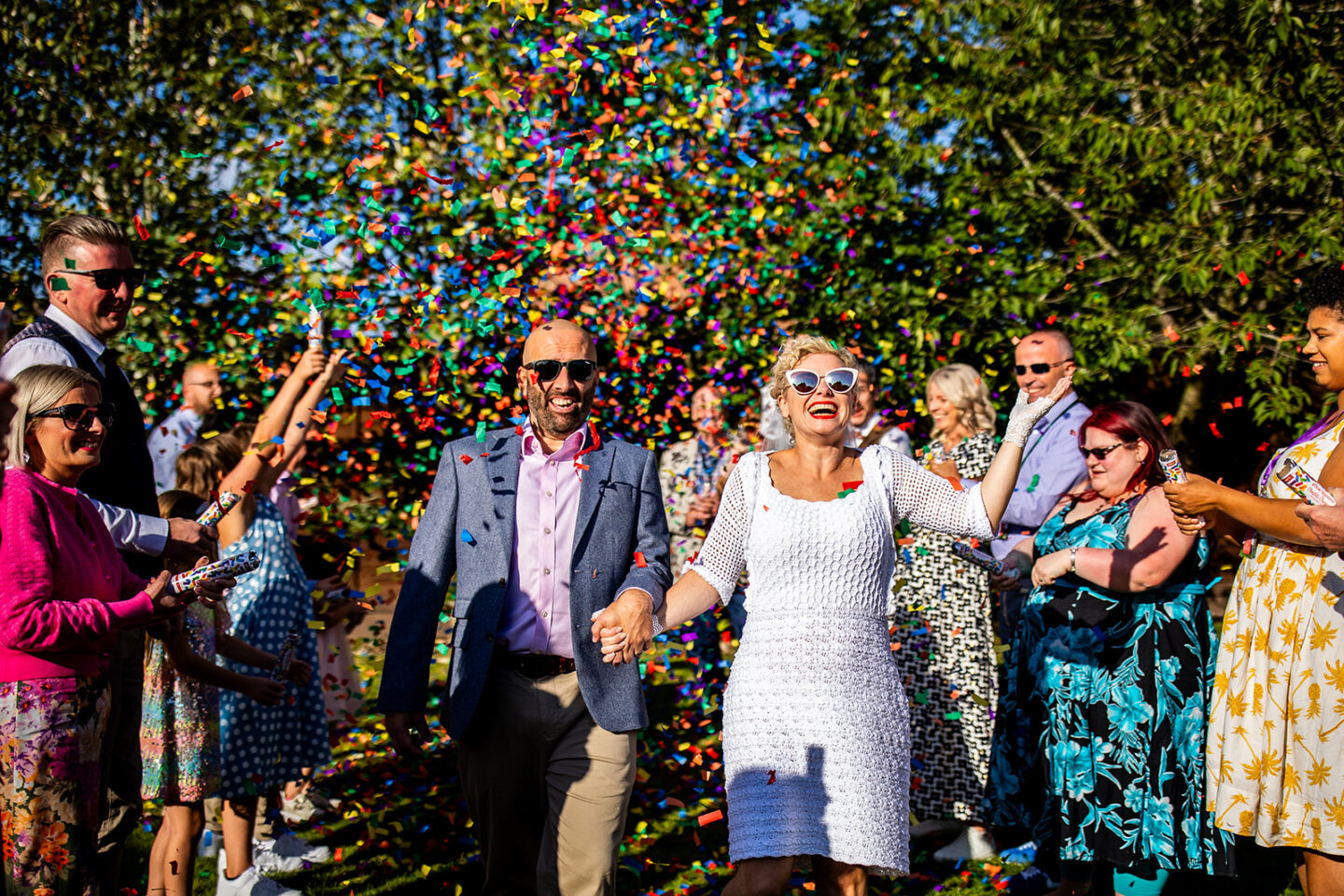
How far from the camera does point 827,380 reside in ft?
12.1

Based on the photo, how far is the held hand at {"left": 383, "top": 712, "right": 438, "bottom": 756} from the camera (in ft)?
12.0

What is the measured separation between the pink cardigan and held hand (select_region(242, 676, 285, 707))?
3.48ft

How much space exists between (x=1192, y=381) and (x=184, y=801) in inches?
312

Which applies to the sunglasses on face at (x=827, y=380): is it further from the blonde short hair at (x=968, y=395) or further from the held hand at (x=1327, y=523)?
the blonde short hair at (x=968, y=395)

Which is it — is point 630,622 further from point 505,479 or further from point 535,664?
point 505,479

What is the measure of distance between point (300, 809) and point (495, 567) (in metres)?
3.35

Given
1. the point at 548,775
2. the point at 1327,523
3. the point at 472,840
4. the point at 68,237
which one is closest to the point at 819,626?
the point at 548,775

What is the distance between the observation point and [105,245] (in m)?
3.86

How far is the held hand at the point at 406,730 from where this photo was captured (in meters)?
3.67

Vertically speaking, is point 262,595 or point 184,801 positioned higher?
point 262,595

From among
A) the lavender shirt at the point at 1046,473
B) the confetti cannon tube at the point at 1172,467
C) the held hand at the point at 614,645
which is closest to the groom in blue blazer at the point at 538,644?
the held hand at the point at 614,645

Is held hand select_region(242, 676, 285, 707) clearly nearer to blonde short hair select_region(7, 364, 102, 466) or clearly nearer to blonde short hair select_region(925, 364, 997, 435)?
blonde short hair select_region(7, 364, 102, 466)

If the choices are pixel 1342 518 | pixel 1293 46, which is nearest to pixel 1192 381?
pixel 1293 46

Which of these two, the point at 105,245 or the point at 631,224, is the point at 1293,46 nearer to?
the point at 631,224
